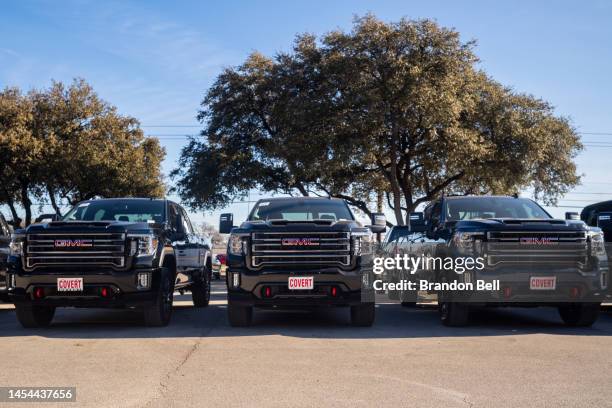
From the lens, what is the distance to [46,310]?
11102 mm

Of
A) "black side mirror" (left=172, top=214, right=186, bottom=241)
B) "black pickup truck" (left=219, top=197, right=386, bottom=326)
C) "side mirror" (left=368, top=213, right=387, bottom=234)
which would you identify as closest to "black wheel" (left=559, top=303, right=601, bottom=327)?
"side mirror" (left=368, top=213, right=387, bottom=234)

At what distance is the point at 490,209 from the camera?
38.4ft

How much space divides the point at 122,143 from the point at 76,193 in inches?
159

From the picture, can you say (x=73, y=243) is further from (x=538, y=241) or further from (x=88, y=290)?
(x=538, y=241)

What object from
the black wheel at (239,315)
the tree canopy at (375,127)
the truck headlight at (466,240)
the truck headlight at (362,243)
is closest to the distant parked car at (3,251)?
the black wheel at (239,315)

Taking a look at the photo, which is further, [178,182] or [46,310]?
[178,182]

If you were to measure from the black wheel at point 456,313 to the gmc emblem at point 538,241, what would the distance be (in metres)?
1.21

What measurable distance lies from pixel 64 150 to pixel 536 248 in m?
29.8

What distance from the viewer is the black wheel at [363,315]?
10.5 meters

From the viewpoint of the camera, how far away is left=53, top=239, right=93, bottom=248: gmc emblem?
10.1 meters

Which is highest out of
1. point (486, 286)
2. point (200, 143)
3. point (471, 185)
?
point (200, 143)

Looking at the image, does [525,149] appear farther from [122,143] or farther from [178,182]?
[122,143]

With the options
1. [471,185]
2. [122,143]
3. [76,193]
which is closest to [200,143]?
[122,143]

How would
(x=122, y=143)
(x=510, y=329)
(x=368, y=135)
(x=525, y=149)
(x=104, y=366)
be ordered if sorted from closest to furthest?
(x=104, y=366)
(x=510, y=329)
(x=368, y=135)
(x=525, y=149)
(x=122, y=143)
